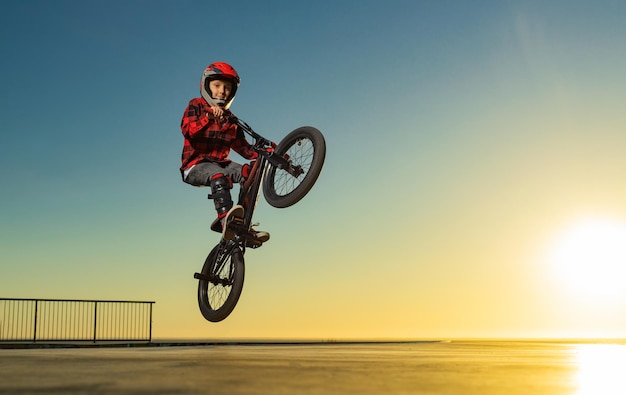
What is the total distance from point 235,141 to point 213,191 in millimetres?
899

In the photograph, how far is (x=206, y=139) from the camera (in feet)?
35.4

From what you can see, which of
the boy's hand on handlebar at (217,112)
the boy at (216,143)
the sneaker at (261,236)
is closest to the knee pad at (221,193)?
the boy at (216,143)

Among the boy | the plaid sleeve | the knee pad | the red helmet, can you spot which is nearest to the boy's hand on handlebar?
the boy

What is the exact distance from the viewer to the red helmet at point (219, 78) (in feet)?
35.1

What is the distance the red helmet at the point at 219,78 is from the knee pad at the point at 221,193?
1.14 metres

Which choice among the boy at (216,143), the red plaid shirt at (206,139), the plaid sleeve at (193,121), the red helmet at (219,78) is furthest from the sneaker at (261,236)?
the red helmet at (219,78)

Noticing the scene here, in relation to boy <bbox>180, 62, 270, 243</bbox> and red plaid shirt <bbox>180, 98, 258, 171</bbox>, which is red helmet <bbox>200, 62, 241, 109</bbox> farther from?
red plaid shirt <bbox>180, 98, 258, 171</bbox>

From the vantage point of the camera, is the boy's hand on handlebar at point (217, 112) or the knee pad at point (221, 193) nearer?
the boy's hand on handlebar at point (217, 112)

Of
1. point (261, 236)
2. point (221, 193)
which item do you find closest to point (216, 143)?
point (221, 193)

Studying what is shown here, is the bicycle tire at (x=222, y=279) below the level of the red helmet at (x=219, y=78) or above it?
below

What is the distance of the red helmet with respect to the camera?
10.7 metres

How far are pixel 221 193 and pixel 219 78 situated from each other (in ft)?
5.83

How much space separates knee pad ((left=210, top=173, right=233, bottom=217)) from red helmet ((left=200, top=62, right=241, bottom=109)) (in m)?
1.14

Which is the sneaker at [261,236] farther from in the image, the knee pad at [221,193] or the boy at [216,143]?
the knee pad at [221,193]
